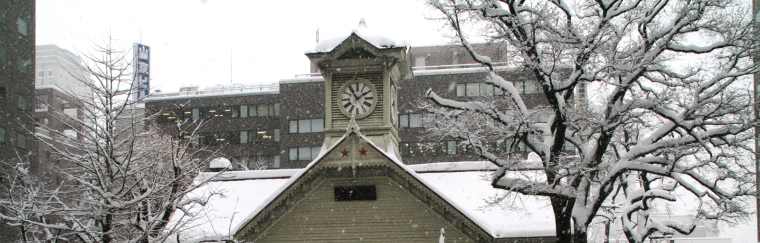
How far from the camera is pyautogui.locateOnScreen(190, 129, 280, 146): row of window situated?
8538cm

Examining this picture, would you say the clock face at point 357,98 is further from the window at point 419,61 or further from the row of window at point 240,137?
the window at point 419,61

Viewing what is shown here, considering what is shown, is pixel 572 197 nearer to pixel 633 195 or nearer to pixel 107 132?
pixel 633 195

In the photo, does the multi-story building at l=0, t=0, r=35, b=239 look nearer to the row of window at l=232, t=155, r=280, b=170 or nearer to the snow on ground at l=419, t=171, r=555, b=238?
the row of window at l=232, t=155, r=280, b=170

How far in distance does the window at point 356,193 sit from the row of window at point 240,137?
62.5m

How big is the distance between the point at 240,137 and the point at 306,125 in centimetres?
1186

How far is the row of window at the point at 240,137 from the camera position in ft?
280

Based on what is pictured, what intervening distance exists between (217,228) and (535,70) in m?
11.1

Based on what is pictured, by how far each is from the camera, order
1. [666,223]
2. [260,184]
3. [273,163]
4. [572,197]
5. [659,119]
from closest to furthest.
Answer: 1. [572,197]
2. [659,119]
3. [666,223]
4. [260,184]
5. [273,163]

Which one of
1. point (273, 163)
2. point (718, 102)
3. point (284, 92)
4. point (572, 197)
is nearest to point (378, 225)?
point (572, 197)

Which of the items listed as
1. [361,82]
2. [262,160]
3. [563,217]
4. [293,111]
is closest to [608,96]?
[563,217]

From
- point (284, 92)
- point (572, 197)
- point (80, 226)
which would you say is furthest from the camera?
point (284, 92)

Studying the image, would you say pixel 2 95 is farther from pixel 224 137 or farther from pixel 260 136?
pixel 260 136

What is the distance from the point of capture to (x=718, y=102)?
691 inches

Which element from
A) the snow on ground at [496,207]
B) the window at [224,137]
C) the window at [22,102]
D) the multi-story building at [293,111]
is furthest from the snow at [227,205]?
the window at [224,137]
